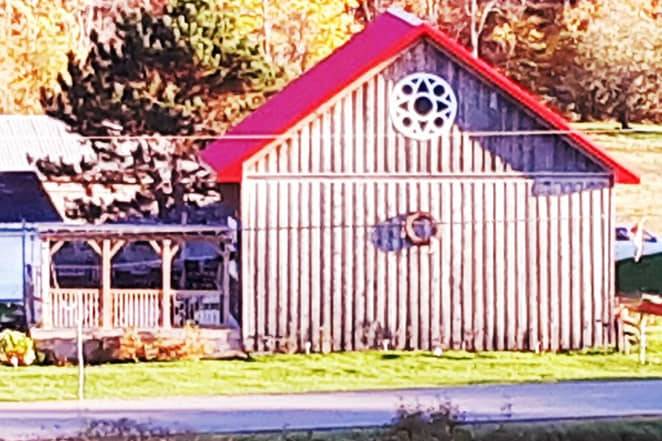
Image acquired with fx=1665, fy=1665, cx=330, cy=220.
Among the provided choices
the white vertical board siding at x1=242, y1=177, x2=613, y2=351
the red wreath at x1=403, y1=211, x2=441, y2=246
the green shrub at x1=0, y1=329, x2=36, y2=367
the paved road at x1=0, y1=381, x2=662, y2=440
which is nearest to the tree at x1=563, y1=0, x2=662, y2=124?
the white vertical board siding at x1=242, y1=177, x2=613, y2=351

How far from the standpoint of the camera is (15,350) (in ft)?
75.7

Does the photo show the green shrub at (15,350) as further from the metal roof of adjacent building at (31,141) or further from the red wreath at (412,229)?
the metal roof of adjacent building at (31,141)

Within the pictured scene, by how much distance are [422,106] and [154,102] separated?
868 centimetres

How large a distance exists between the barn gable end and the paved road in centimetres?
537

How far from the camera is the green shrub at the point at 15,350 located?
75.6 feet

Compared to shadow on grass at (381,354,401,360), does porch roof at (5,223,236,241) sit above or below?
above

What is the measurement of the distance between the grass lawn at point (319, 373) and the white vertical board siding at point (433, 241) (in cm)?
54

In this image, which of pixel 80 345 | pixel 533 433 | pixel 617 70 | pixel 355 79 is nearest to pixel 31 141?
pixel 617 70

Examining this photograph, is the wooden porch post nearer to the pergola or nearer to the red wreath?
the pergola

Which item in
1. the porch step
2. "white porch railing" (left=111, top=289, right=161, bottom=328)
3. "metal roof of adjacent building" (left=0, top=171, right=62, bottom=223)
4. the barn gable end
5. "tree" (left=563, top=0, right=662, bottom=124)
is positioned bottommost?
the porch step

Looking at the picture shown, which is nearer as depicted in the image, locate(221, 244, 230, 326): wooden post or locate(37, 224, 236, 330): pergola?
locate(37, 224, 236, 330): pergola

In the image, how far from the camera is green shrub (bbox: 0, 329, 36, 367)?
23031 millimetres

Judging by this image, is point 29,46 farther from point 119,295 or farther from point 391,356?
point 391,356

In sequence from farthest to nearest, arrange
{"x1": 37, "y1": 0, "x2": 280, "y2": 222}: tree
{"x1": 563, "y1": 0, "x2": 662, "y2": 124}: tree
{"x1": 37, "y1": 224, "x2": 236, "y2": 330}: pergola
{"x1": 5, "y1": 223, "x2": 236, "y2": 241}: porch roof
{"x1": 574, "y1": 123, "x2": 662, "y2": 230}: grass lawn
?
{"x1": 563, "y1": 0, "x2": 662, "y2": 124}: tree < {"x1": 574, "y1": 123, "x2": 662, "y2": 230}: grass lawn < {"x1": 37, "y1": 0, "x2": 280, "y2": 222}: tree < {"x1": 5, "y1": 223, "x2": 236, "y2": 241}: porch roof < {"x1": 37, "y1": 224, "x2": 236, "y2": 330}: pergola
